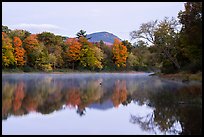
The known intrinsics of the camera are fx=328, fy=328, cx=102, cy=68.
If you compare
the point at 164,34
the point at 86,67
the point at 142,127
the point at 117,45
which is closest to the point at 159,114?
the point at 142,127

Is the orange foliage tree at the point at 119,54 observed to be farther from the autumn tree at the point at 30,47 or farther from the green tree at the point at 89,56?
the autumn tree at the point at 30,47

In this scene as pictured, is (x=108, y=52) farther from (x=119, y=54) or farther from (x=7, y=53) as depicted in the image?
(x=7, y=53)

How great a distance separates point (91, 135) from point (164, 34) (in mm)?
34404

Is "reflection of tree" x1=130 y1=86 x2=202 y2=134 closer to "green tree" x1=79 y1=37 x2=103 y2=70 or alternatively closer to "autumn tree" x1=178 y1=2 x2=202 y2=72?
"autumn tree" x1=178 y1=2 x2=202 y2=72

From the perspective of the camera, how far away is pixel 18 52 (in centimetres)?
5794

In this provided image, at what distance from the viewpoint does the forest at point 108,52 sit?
31872 mm

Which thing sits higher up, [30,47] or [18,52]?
[30,47]

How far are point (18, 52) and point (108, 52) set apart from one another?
26.3m

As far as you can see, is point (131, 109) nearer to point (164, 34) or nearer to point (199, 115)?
point (199, 115)

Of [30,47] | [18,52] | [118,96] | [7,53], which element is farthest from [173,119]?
[30,47]

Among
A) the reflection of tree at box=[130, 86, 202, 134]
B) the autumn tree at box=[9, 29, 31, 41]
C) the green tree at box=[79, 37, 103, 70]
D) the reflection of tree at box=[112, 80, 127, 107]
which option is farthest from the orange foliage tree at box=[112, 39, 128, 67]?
the reflection of tree at box=[130, 86, 202, 134]

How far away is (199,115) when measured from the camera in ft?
33.2

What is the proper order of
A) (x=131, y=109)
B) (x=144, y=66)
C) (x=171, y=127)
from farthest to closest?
1. (x=144, y=66)
2. (x=131, y=109)
3. (x=171, y=127)

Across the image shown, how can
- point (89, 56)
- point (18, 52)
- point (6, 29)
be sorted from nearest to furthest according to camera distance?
point (18, 52) < point (89, 56) < point (6, 29)
